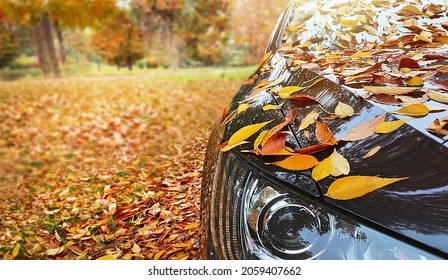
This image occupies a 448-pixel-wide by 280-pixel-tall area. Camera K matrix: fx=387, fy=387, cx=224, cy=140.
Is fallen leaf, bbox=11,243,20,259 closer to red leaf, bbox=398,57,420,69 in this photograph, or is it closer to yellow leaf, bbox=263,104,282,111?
yellow leaf, bbox=263,104,282,111

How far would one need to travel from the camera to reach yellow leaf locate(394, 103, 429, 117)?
2.83 ft

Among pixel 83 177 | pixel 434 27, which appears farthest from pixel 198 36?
pixel 434 27

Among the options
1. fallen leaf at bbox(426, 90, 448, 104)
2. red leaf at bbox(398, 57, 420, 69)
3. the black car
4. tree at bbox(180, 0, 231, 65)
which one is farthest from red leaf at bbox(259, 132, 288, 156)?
tree at bbox(180, 0, 231, 65)

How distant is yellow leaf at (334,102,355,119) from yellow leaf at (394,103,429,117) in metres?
0.10

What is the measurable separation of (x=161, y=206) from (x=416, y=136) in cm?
91

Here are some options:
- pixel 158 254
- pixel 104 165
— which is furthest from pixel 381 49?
pixel 104 165

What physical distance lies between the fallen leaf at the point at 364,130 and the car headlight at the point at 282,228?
0.60 feet

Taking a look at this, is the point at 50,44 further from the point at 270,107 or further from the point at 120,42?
the point at 270,107

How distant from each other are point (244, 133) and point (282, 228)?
0.27m

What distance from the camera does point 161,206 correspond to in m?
1.41

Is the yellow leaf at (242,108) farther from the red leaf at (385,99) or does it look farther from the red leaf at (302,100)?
the red leaf at (385,99)

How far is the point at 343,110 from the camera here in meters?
0.92

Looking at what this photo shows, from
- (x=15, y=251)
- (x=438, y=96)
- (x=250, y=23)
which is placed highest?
(x=250, y=23)

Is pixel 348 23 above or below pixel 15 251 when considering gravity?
above
